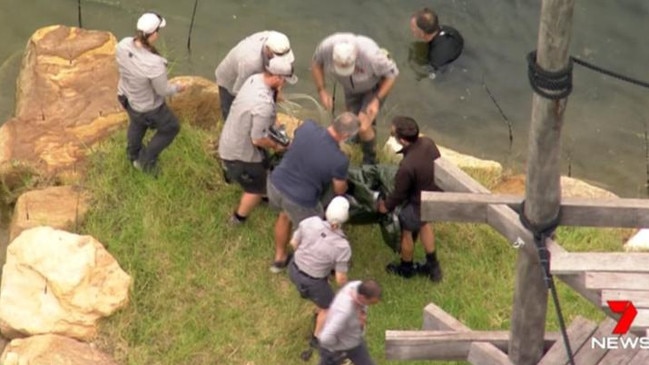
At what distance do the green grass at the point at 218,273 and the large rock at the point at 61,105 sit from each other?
386mm

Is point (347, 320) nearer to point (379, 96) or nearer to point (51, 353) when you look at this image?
Answer: point (51, 353)

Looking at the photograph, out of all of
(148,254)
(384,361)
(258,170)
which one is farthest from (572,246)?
(148,254)

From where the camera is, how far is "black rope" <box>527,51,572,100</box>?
672cm

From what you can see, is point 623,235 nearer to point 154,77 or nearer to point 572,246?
point 572,246

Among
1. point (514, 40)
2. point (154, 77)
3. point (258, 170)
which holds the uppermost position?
point (154, 77)

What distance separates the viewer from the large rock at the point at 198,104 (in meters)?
12.0

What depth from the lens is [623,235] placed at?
1147 cm

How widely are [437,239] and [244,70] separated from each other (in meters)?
2.22

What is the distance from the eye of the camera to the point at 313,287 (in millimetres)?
9430

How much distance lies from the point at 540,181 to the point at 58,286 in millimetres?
4428

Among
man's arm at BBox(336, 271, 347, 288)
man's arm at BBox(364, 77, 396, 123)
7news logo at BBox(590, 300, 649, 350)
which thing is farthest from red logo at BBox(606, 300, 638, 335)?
man's arm at BBox(364, 77, 396, 123)

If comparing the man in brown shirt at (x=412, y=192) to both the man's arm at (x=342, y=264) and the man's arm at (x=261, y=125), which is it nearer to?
the man's arm at (x=342, y=264)

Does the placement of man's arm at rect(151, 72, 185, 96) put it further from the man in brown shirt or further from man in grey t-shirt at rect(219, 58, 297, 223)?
the man in brown shirt

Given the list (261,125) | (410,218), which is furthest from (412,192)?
(261,125)
